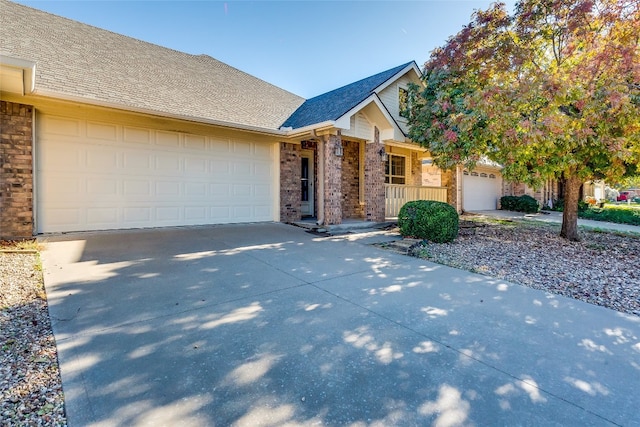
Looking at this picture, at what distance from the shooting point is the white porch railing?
1150 centimetres

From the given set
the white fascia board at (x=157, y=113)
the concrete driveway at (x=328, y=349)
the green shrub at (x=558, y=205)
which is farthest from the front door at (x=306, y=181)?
the green shrub at (x=558, y=205)

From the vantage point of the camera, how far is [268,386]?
7.62 ft

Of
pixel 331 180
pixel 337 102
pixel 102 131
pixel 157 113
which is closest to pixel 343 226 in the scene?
pixel 331 180

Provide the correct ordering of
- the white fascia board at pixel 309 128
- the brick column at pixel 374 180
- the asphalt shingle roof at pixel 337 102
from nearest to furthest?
the white fascia board at pixel 309 128 < the asphalt shingle roof at pixel 337 102 < the brick column at pixel 374 180

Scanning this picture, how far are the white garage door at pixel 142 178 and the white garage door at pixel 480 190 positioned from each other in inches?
463

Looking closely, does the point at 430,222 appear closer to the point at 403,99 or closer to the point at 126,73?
the point at 403,99

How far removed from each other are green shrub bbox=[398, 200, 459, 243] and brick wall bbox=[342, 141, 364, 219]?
4189 mm

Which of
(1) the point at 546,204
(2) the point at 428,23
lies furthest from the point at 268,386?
(1) the point at 546,204

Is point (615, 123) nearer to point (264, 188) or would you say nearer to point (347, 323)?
point (347, 323)

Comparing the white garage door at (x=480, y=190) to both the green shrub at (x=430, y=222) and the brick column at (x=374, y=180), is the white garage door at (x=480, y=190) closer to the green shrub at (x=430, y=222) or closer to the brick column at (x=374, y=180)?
the brick column at (x=374, y=180)

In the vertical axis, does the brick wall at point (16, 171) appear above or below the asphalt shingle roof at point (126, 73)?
below

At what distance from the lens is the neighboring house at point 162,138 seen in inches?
272

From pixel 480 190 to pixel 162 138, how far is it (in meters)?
16.7

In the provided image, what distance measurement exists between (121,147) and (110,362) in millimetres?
7045
